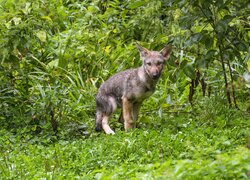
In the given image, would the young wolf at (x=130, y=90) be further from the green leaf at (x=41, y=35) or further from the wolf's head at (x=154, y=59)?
the green leaf at (x=41, y=35)

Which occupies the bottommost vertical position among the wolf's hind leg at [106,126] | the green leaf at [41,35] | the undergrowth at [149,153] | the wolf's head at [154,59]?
the wolf's hind leg at [106,126]

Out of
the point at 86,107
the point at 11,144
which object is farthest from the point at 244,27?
the point at 11,144

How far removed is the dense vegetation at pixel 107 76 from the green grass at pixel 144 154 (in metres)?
0.02

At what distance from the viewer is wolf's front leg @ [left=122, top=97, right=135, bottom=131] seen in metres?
11.3

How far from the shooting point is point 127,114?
37.1ft

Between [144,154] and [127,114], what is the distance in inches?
126

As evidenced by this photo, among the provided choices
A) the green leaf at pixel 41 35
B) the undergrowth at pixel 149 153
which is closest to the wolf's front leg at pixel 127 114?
the undergrowth at pixel 149 153

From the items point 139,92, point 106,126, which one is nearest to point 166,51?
point 139,92

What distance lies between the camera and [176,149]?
8.33 meters

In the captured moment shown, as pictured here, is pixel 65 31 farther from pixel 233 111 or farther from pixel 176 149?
pixel 176 149

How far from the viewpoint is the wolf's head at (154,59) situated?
11.2 metres

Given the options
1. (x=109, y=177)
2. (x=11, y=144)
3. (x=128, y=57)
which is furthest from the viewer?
(x=128, y=57)

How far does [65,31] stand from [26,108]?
2926mm

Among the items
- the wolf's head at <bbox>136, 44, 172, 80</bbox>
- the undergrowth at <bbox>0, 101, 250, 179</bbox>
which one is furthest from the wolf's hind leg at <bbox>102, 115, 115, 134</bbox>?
the wolf's head at <bbox>136, 44, 172, 80</bbox>
